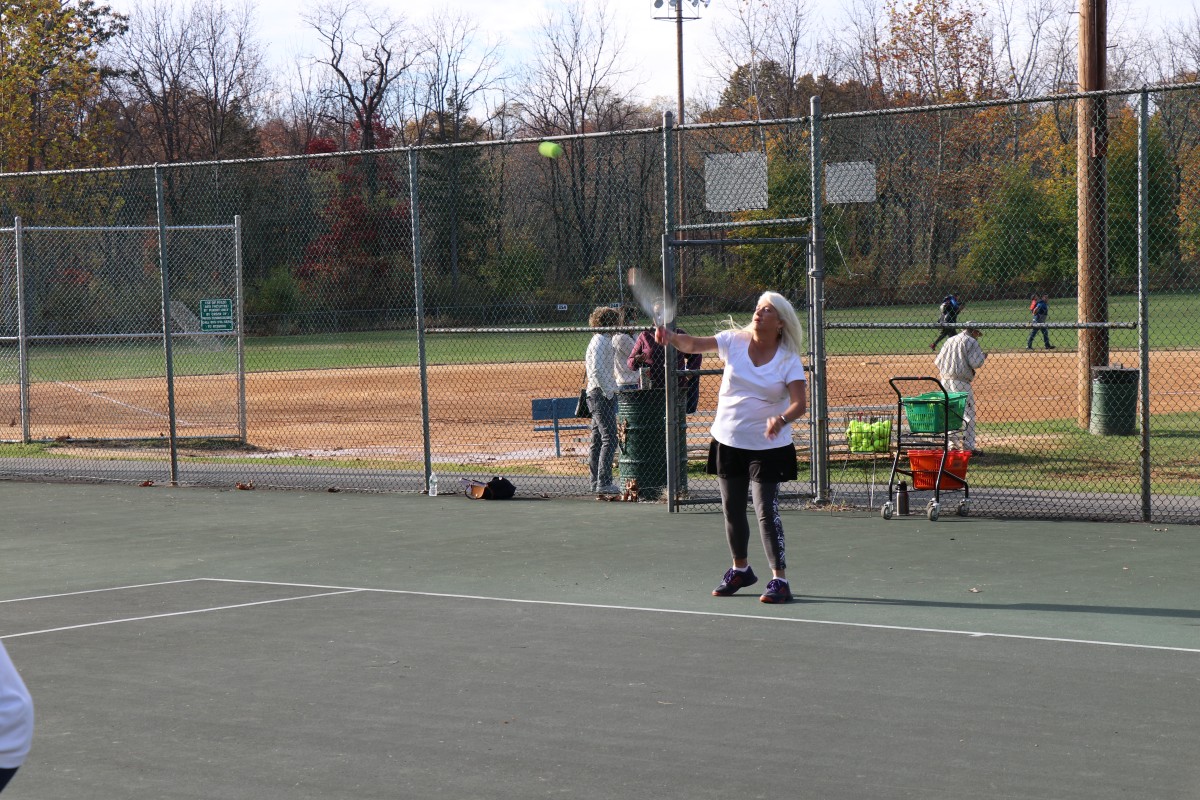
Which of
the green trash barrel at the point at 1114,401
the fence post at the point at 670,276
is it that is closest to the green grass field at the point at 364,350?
the green trash barrel at the point at 1114,401

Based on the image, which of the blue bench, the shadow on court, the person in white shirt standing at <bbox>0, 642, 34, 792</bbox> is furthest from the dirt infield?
the person in white shirt standing at <bbox>0, 642, 34, 792</bbox>

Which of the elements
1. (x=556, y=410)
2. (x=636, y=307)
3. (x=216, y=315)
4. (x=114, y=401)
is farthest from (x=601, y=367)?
(x=114, y=401)

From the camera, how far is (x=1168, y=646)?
278 inches

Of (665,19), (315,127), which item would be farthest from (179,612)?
(315,127)

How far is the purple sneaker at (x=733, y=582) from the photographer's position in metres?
8.52

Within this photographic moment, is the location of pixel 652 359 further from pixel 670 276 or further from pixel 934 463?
pixel 934 463

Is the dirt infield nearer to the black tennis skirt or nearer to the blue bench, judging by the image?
the blue bench

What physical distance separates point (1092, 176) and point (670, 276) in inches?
195

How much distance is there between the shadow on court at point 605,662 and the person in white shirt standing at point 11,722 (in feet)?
8.33

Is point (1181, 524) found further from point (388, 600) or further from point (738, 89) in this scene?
point (738, 89)

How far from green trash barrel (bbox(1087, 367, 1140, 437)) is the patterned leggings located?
969 cm

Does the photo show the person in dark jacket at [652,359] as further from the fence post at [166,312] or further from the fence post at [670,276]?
the fence post at [166,312]

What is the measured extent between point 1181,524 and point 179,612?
7201 mm

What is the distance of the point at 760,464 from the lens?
8336 millimetres
